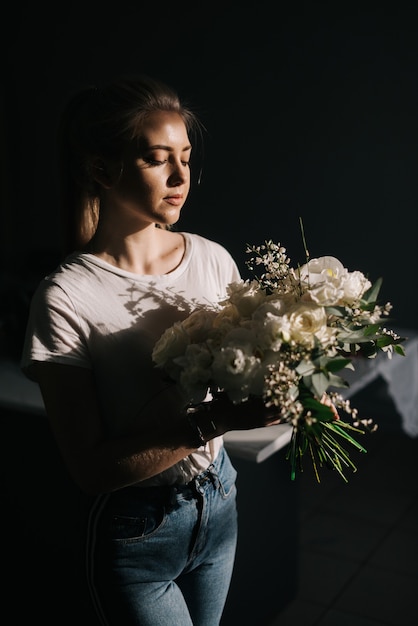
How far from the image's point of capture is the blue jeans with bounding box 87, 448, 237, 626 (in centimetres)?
145

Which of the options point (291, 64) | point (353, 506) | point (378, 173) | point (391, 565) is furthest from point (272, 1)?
point (391, 565)

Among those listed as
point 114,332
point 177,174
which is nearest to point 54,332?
point 114,332

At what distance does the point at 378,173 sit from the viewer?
5.02 meters

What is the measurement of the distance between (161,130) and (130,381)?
47 centimetres

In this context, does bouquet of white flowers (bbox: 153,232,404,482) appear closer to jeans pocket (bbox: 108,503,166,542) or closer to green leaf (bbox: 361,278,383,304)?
green leaf (bbox: 361,278,383,304)

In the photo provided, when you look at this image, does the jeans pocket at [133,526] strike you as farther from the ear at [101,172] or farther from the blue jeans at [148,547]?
the ear at [101,172]

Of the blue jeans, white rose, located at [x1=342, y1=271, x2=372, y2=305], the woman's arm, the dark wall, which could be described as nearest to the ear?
the woman's arm

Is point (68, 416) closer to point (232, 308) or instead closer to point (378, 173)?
point (232, 308)

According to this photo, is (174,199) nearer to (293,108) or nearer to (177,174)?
(177,174)

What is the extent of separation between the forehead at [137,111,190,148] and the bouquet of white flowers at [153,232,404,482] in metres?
0.29

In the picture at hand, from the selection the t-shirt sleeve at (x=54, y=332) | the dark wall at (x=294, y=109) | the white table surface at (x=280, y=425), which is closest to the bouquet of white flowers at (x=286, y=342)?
the t-shirt sleeve at (x=54, y=332)

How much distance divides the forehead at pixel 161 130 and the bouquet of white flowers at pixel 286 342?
0.96ft

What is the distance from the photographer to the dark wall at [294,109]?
495 centimetres

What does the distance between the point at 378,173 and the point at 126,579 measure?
4.04 m
